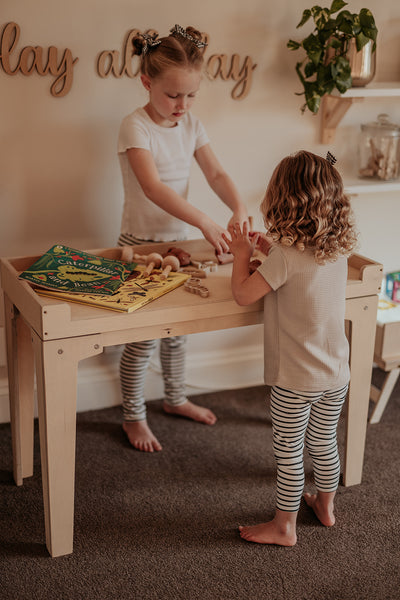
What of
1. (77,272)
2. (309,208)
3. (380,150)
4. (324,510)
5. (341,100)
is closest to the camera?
(309,208)

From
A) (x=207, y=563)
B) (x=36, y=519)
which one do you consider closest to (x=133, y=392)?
(x=36, y=519)

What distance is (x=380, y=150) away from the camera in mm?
2471

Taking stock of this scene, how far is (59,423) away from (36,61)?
1103mm

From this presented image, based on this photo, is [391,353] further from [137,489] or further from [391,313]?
[137,489]

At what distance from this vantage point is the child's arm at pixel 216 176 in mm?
2146

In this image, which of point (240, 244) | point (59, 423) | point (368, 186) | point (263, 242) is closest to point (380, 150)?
point (368, 186)

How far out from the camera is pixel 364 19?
215cm

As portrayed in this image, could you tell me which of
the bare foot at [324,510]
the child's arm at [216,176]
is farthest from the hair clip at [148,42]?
the bare foot at [324,510]

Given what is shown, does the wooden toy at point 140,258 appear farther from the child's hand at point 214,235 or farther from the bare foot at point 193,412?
the bare foot at point 193,412

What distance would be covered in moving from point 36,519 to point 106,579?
32 centimetres

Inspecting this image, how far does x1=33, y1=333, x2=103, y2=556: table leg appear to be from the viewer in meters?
1.56

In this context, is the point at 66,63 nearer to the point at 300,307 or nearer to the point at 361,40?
the point at 361,40

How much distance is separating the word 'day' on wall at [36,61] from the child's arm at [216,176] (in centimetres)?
46

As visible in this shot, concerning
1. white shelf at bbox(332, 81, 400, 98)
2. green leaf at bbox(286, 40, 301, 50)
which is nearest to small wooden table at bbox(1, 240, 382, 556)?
white shelf at bbox(332, 81, 400, 98)
